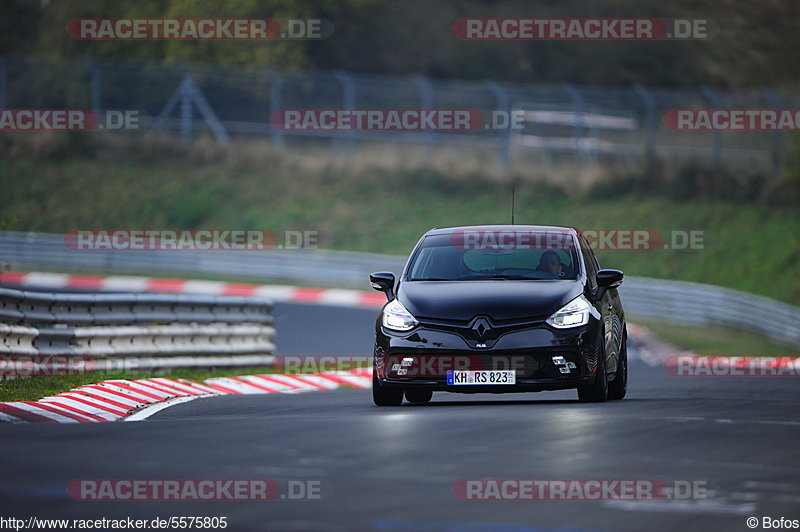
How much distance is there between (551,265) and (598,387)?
1.26 m

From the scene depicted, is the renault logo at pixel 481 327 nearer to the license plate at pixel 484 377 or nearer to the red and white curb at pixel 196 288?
the license plate at pixel 484 377

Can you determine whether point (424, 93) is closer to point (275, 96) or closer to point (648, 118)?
point (275, 96)

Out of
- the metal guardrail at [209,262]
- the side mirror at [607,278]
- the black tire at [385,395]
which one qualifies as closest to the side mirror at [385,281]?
the black tire at [385,395]

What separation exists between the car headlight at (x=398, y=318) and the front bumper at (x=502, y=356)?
0.08 meters

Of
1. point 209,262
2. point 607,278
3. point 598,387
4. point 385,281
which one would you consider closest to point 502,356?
point 598,387

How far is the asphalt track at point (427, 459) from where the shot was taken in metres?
7.48

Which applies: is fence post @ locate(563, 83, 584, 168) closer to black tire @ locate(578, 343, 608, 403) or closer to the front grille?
black tire @ locate(578, 343, 608, 403)

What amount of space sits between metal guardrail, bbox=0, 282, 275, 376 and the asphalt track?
289 centimetres

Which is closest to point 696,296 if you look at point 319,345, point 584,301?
point 319,345

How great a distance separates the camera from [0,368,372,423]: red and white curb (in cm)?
1317

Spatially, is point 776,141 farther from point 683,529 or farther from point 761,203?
point 683,529

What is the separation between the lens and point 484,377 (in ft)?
44.4

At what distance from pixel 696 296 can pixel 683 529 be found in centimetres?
3060

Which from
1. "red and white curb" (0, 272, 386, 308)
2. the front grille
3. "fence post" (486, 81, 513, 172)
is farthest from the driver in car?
"fence post" (486, 81, 513, 172)
